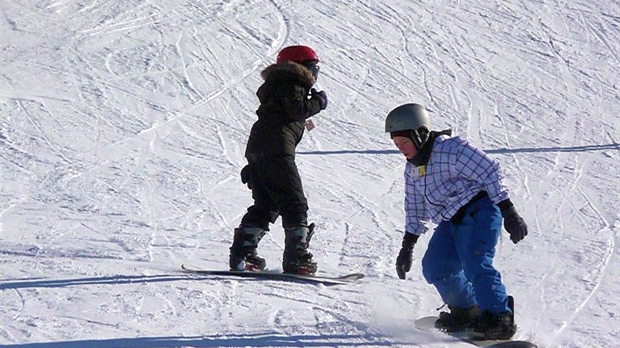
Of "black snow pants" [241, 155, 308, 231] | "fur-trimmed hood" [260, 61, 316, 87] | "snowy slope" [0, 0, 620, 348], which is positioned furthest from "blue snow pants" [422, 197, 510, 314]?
"fur-trimmed hood" [260, 61, 316, 87]

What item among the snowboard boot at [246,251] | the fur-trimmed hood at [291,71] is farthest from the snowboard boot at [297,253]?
the fur-trimmed hood at [291,71]

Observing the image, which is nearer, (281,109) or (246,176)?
(281,109)

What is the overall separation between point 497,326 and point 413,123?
1.15 metres

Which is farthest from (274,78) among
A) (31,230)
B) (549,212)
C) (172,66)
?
(172,66)


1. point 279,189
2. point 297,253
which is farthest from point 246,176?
point 297,253

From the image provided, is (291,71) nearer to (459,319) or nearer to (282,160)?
(282,160)

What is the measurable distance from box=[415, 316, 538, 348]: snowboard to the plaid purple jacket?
518 mm

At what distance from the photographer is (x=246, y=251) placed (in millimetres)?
7328

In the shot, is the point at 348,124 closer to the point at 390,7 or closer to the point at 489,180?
the point at 390,7

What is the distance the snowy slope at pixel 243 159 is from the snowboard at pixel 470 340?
0.27 ft

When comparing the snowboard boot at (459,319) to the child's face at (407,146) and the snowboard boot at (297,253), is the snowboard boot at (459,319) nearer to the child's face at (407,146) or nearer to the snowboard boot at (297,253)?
the child's face at (407,146)

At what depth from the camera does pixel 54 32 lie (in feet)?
48.3

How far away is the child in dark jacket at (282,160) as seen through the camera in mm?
7027

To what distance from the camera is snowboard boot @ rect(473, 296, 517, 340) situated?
18.5ft
